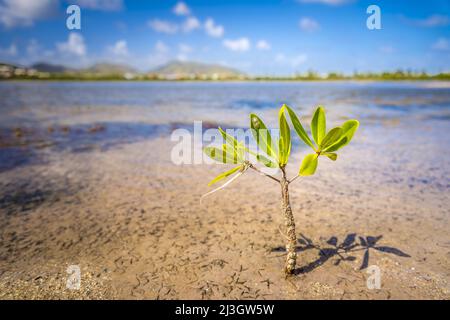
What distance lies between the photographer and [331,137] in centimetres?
204

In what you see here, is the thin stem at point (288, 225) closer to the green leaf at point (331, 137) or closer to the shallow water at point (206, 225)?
the shallow water at point (206, 225)

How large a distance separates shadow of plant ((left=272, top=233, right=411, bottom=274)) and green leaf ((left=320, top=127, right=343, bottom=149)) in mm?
1241

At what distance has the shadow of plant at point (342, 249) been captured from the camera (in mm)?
2766

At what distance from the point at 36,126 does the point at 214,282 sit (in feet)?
39.7

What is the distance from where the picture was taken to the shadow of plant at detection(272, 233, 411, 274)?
9.07 ft

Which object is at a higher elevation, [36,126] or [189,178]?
[36,126]

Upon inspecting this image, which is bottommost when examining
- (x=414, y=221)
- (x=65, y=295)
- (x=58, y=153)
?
(x=65, y=295)

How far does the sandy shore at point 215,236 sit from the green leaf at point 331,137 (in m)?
1.22

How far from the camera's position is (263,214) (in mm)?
3939

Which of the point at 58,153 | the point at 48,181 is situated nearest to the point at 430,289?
the point at 48,181

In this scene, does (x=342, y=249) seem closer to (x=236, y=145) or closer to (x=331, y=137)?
(x=331, y=137)
